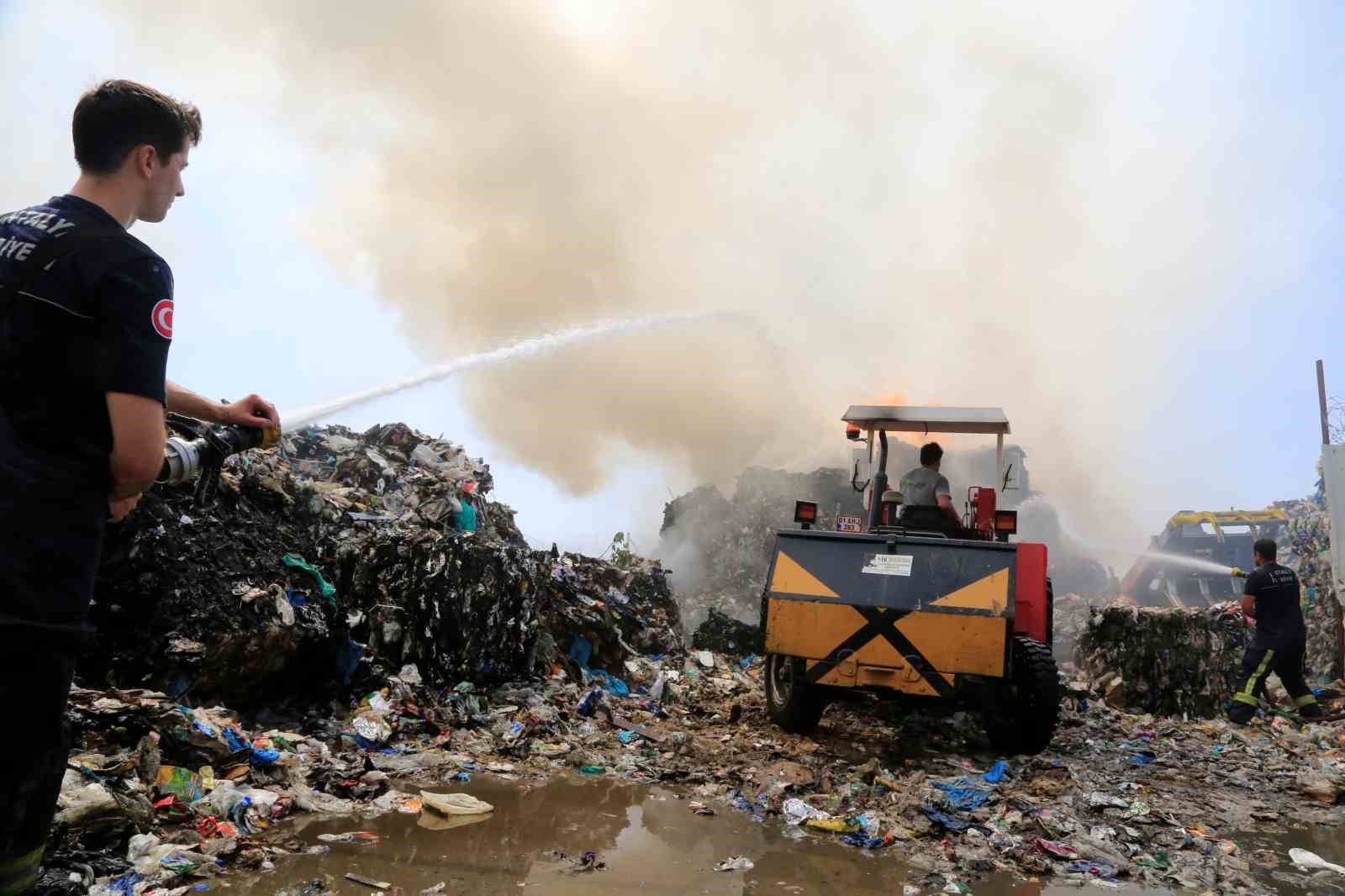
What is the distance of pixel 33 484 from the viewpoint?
1.37 m

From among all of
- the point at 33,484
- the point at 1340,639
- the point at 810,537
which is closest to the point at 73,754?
the point at 33,484

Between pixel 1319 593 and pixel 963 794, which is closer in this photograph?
pixel 963 794

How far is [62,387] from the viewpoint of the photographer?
4.59ft

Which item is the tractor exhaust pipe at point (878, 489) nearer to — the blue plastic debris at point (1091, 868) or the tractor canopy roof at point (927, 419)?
the tractor canopy roof at point (927, 419)

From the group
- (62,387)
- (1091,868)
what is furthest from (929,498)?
(62,387)

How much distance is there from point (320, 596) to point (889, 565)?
3.58m

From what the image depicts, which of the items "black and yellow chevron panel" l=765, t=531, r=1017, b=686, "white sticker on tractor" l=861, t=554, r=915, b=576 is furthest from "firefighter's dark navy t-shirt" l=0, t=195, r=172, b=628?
"white sticker on tractor" l=861, t=554, r=915, b=576

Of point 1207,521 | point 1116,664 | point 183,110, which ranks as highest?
Result: point 1207,521

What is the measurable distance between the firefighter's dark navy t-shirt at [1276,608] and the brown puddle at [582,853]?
5.28 m

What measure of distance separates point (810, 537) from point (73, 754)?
13.5 feet

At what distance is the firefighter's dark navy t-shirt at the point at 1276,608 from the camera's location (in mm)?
7664

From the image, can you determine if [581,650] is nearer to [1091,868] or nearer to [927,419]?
[927,419]

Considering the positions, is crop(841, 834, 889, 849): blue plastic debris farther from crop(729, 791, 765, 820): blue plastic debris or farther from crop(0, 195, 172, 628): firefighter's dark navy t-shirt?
crop(0, 195, 172, 628): firefighter's dark navy t-shirt

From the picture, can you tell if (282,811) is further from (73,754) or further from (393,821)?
(73,754)
